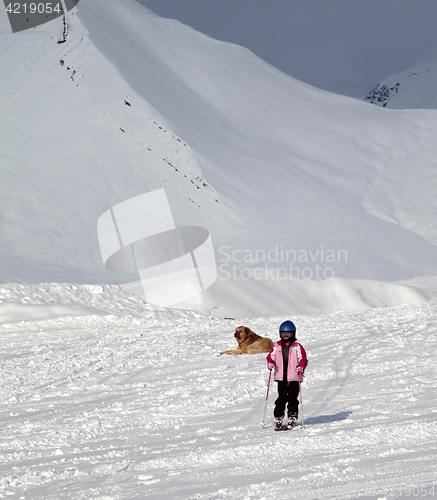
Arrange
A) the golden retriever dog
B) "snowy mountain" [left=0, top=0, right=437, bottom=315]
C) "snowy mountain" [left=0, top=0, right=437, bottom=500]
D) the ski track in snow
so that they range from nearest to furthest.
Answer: the ski track in snow → "snowy mountain" [left=0, top=0, right=437, bottom=500] → the golden retriever dog → "snowy mountain" [left=0, top=0, right=437, bottom=315]

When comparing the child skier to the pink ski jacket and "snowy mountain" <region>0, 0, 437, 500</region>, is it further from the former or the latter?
"snowy mountain" <region>0, 0, 437, 500</region>

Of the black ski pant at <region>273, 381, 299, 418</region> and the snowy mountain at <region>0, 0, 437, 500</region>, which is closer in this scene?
the snowy mountain at <region>0, 0, 437, 500</region>

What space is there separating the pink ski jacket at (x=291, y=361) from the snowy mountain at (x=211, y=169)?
10.2 meters

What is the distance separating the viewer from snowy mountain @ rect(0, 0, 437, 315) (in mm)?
22109

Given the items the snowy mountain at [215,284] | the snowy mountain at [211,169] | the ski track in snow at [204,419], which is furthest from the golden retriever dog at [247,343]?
the snowy mountain at [211,169]

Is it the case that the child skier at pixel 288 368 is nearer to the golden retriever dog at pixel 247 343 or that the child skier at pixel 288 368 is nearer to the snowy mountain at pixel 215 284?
the snowy mountain at pixel 215 284

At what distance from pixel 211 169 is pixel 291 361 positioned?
86.1 feet

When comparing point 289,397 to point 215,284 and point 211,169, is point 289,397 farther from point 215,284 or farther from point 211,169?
point 211,169

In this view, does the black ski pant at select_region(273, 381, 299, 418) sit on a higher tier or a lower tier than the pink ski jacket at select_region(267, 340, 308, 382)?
lower

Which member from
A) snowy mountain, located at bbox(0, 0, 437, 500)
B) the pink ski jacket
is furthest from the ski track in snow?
the pink ski jacket

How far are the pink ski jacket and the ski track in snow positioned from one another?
50 centimetres

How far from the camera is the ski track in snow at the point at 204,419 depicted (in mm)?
3645

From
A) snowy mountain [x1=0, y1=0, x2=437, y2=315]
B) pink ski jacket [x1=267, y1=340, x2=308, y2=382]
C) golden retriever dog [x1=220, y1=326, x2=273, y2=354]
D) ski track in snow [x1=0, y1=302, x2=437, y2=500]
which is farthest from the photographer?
snowy mountain [x1=0, y1=0, x2=437, y2=315]

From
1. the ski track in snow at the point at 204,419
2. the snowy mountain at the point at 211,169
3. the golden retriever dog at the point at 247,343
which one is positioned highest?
the snowy mountain at the point at 211,169
